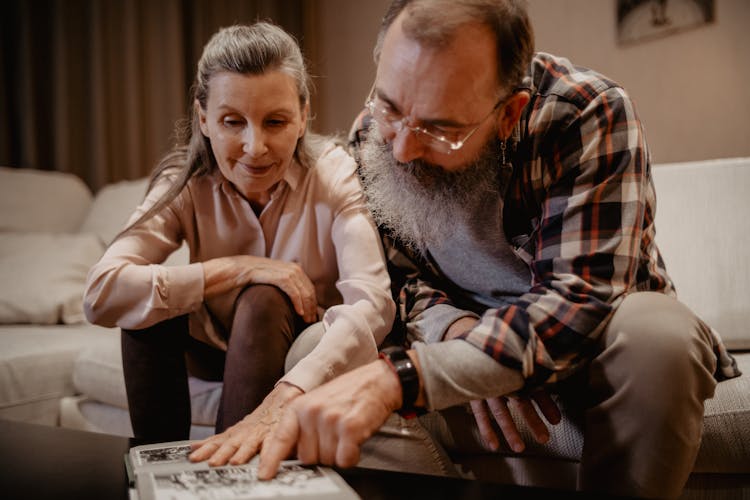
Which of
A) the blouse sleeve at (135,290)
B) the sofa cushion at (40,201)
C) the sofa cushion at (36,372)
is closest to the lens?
the blouse sleeve at (135,290)

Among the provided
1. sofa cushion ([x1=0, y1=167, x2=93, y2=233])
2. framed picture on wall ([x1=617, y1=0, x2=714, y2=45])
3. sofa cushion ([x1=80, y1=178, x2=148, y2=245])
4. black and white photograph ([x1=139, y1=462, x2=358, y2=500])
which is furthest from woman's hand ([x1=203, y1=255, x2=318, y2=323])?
framed picture on wall ([x1=617, y1=0, x2=714, y2=45])

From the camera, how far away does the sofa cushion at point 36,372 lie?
1.55 m

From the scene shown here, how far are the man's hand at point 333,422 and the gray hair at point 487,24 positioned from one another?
1.65 ft

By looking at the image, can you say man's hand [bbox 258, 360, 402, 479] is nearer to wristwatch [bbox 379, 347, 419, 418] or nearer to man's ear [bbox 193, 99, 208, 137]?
wristwatch [bbox 379, 347, 419, 418]

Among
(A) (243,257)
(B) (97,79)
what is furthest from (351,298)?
(B) (97,79)

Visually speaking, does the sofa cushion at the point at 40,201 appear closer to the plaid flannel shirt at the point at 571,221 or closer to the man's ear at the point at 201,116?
the man's ear at the point at 201,116

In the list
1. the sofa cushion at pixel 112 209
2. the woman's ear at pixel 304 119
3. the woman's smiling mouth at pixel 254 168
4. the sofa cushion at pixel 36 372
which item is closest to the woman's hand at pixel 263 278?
the woman's smiling mouth at pixel 254 168

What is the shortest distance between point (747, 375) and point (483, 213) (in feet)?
1.75

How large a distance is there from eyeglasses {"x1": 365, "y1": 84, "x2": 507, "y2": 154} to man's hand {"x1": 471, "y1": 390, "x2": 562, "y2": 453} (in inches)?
15.6

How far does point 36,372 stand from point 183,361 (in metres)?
0.64

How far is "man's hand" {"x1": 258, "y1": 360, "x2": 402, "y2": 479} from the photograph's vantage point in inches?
27.3

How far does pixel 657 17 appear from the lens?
202 centimetres

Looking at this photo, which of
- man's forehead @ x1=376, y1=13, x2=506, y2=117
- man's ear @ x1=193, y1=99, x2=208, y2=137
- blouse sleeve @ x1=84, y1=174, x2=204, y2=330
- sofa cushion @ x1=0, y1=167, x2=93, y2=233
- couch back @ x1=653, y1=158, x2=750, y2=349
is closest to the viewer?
man's forehead @ x1=376, y1=13, x2=506, y2=117

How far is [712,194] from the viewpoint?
4.98ft
